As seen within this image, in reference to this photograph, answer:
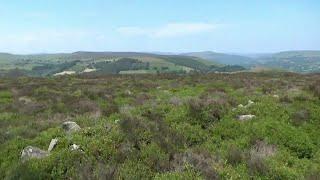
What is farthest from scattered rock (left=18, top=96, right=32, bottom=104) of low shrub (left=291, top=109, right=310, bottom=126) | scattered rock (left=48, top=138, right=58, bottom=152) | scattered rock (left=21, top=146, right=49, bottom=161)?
low shrub (left=291, top=109, right=310, bottom=126)

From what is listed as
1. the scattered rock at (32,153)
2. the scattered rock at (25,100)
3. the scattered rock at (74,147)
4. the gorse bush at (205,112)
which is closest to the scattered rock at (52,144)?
the scattered rock at (32,153)

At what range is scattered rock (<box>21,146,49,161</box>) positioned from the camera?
9.91m

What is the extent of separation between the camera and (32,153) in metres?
10.1

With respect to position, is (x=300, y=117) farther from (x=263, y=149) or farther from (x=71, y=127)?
(x=71, y=127)

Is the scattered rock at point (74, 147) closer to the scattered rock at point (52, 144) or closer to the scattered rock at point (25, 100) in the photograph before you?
the scattered rock at point (52, 144)

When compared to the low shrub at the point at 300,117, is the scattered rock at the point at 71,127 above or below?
above

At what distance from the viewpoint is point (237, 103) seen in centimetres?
1609

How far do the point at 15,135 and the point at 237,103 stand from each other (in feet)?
26.4

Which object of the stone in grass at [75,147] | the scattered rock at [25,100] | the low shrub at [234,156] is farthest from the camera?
the scattered rock at [25,100]

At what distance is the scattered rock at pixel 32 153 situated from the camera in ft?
32.5

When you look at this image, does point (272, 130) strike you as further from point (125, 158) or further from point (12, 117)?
point (12, 117)

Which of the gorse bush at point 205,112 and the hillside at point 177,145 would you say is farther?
the gorse bush at point 205,112

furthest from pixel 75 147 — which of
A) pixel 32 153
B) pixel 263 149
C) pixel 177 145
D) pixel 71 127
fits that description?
pixel 263 149

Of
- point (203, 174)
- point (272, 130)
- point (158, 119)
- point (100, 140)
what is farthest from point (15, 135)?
point (272, 130)
